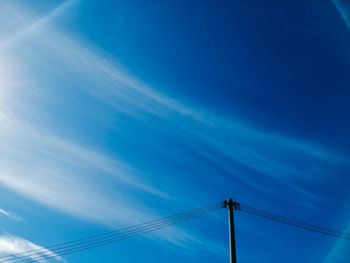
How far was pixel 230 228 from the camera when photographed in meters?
16.8

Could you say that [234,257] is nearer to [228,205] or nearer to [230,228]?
[230,228]

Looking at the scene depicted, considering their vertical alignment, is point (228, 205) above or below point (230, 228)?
above

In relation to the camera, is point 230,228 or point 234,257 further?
point 230,228

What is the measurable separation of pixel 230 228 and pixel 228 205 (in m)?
1.90

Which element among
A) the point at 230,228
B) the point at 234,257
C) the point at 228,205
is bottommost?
the point at 234,257

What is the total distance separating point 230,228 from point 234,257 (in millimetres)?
1980

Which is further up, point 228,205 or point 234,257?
point 228,205

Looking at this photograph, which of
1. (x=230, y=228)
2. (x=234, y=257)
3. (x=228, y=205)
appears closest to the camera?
(x=234, y=257)

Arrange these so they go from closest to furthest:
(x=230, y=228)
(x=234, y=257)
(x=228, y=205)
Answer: (x=234, y=257) → (x=230, y=228) → (x=228, y=205)

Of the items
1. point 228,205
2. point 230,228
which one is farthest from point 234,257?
point 228,205

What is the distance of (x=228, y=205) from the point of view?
18.2m

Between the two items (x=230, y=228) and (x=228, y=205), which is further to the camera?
(x=228, y=205)
